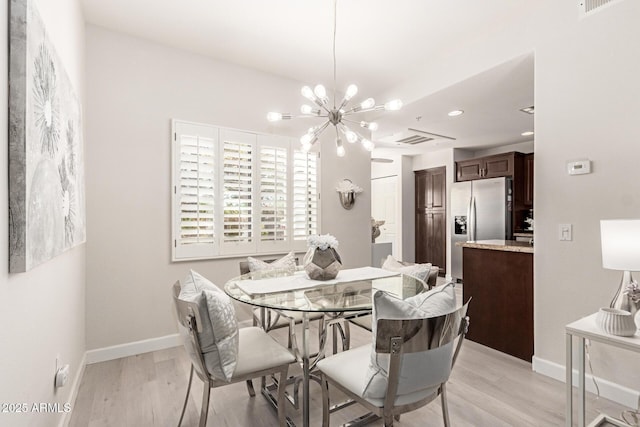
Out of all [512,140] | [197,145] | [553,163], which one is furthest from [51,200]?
[512,140]

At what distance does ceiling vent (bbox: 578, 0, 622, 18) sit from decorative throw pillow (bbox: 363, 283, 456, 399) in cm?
234

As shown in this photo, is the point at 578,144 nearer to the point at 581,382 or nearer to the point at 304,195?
the point at 581,382

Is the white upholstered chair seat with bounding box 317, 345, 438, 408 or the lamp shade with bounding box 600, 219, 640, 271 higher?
the lamp shade with bounding box 600, 219, 640, 271

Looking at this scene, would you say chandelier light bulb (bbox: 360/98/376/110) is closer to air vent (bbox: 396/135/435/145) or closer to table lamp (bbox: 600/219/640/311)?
table lamp (bbox: 600/219/640/311)

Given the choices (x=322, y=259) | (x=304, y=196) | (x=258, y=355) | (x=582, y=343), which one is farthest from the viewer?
(x=304, y=196)

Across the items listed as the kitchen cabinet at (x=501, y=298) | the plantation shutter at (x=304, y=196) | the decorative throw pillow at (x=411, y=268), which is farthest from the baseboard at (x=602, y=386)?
the plantation shutter at (x=304, y=196)

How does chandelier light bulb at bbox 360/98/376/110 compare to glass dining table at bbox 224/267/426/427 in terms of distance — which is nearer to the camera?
glass dining table at bbox 224/267/426/427

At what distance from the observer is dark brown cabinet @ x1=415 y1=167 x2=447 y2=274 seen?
639 centimetres

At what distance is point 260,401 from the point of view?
7.02ft

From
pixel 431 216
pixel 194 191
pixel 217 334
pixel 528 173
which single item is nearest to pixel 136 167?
pixel 194 191

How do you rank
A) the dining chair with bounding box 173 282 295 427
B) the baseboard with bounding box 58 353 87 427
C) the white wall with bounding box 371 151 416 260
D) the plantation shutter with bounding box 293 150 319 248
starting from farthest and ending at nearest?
1. the white wall with bounding box 371 151 416 260
2. the plantation shutter with bounding box 293 150 319 248
3. the baseboard with bounding box 58 353 87 427
4. the dining chair with bounding box 173 282 295 427

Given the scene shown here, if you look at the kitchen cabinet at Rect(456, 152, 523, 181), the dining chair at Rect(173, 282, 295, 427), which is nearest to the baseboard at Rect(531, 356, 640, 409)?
the dining chair at Rect(173, 282, 295, 427)

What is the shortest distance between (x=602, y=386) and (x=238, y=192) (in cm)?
335

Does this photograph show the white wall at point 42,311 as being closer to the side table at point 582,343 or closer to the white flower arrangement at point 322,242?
the white flower arrangement at point 322,242
